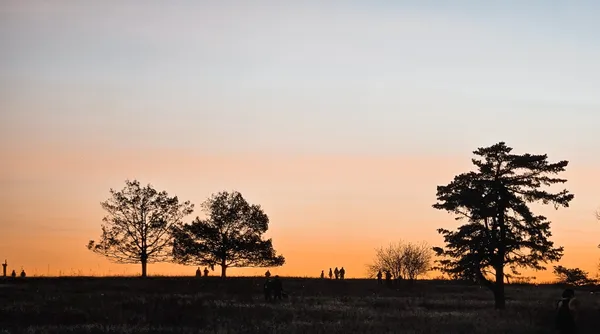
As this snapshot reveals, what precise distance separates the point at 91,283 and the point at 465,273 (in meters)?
29.5

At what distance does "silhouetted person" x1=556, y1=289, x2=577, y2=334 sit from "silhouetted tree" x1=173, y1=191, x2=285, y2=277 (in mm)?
53701

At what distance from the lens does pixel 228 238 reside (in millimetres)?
82062

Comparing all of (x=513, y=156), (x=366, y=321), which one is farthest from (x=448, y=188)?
(x=366, y=321)

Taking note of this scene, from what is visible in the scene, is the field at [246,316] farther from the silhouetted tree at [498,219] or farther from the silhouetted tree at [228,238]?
the silhouetted tree at [228,238]

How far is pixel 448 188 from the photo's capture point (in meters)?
48.1

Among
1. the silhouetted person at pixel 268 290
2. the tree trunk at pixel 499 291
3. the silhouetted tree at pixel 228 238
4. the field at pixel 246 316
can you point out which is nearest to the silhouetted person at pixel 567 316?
the field at pixel 246 316

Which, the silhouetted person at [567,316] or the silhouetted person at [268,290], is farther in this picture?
the silhouetted person at [268,290]

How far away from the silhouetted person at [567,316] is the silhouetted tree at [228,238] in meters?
53.7

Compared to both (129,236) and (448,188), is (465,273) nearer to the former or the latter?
(448,188)

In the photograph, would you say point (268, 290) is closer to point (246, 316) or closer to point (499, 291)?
point (499, 291)

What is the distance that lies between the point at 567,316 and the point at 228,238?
55261 millimetres

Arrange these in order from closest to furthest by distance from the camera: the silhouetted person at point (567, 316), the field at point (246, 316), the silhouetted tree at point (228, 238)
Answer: the silhouetted person at point (567, 316), the field at point (246, 316), the silhouetted tree at point (228, 238)

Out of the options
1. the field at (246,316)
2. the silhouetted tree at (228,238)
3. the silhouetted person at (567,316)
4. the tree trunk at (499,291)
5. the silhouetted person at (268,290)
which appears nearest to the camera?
the silhouetted person at (567,316)

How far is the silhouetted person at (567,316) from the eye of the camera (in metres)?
29.4
